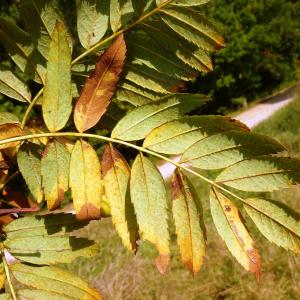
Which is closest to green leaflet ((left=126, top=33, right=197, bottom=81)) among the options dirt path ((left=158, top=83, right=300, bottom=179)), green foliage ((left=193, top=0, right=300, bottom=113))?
dirt path ((left=158, top=83, right=300, bottom=179))

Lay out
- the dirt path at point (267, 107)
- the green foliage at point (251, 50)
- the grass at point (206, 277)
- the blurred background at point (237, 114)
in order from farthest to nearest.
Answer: the green foliage at point (251, 50) < the dirt path at point (267, 107) < the blurred background at point (237, 114) < the grass at point (206, 277)

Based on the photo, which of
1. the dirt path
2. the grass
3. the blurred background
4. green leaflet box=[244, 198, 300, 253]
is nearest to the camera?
green leaflet box=[244, 198, 300, 253]

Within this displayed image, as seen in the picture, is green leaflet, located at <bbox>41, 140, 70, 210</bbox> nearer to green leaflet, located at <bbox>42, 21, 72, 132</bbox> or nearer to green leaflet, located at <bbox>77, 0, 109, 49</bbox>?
green leaflet, located at <bbox>42, 21, 72, 132</bbox>

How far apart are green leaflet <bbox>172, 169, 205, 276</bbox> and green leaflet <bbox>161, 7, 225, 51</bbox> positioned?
8.1 inches

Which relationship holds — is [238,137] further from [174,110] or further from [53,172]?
[53,172]

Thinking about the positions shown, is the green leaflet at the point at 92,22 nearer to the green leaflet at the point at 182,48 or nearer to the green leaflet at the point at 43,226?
the green leaflet at the point at 182,48

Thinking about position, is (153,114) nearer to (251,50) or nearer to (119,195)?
(119,195)

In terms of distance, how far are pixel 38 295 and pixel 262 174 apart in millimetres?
410

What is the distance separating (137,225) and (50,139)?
7.7 inches


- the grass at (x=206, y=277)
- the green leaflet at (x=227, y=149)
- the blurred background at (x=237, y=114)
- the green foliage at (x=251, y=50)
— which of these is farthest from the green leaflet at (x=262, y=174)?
the green foliage at (x=251, y=50)

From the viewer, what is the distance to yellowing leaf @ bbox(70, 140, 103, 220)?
0.72 metres

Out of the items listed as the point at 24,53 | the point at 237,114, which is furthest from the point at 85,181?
the point at 237,114

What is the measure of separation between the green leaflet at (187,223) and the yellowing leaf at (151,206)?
2 cm

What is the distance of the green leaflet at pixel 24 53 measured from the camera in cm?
81
